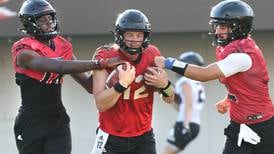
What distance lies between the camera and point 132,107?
229 inches

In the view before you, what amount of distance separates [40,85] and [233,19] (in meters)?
1.70

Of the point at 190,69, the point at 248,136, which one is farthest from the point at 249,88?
the point at 190,69

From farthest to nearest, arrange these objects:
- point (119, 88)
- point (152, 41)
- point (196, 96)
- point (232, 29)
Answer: point (196, 96), point (152, 41), point (232, 29), point (119, 88)

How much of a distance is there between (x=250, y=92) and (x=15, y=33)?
399 centimetres

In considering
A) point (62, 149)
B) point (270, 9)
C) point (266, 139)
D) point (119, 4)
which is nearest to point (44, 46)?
point (62, 149)

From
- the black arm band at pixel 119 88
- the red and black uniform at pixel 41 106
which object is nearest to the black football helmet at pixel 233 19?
the black arm band at pixel 119 88

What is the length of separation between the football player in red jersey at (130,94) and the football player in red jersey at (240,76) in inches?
6.8

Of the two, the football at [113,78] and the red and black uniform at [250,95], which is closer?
the football at [113,78]

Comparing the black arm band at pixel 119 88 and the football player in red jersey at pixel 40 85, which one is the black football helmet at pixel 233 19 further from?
the football player in red jersey at pixel 40 85

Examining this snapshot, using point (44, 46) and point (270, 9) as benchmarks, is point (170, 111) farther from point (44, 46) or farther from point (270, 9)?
point (44, 46)

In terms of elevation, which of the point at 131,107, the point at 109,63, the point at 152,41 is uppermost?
the point at 109,63

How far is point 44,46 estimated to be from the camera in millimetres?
6199

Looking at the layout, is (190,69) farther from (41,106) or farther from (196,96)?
(196,96)

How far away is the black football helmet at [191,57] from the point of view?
9.53m
